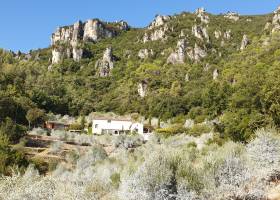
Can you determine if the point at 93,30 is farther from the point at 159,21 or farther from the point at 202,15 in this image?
the point at 202,15

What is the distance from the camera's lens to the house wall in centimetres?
7713

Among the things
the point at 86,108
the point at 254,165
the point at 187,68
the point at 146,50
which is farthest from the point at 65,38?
the point at 254,165

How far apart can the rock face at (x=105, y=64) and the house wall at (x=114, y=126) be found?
2190 inches

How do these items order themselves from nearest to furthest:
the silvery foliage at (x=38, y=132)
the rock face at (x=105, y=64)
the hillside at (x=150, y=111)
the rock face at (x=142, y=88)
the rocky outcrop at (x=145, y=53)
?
1. the hillside at (x=150, y=111)
2. the silvery foliage at (x=38, y=132)
3. the rock face at (x=142, y=88)
4. the rock face at (x=105, y=64)
5. the rocky outcrop at (x=145, y=53)

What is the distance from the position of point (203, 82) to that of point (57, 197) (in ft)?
293

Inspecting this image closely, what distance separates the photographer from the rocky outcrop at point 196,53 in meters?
131

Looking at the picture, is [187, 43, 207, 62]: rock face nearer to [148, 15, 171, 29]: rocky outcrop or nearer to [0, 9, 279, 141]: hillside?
[0, 9, 279, 141]: hillside

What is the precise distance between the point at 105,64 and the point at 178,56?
21191 mm

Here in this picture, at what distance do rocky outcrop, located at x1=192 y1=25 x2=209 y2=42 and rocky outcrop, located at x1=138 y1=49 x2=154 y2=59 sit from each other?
593 inches

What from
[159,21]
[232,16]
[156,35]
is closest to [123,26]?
[159,21]

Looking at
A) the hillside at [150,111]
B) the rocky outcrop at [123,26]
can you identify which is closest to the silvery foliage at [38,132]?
the hillside at [150,111]

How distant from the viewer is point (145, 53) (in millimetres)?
145500

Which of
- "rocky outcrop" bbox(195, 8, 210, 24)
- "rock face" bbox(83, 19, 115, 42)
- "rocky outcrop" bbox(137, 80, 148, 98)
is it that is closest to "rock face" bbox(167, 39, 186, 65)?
"rocky outcrop" bbox(137, 80, 148, 98)

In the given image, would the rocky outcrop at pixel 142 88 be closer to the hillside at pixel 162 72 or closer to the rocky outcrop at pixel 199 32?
the hillside at pixel 162 72
